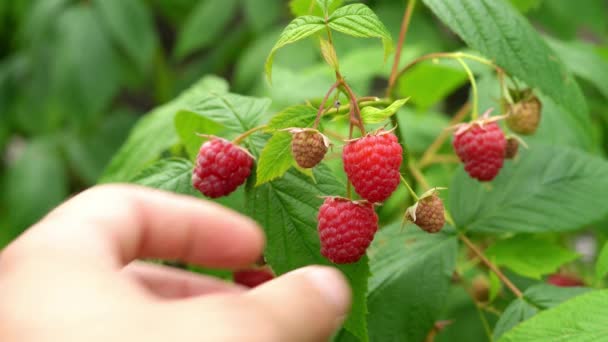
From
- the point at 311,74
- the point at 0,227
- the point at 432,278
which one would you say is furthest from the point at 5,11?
the point at 432,278

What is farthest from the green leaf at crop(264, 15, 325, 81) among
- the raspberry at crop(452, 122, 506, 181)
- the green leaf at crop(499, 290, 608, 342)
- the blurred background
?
the blurred background

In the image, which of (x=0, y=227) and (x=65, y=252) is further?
(x=0, y=227)

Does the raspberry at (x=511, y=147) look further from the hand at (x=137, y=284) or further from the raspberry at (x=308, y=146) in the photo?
Result: the hand at (x=137, y=284)

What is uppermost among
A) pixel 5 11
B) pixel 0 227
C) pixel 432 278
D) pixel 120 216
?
pixel 120 216

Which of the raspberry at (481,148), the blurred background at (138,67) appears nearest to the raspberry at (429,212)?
the raspberry at (481,148)

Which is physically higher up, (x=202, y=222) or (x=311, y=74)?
(x=202, y=222)

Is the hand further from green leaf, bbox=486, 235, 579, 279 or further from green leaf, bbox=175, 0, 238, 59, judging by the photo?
green leaf, bbox=175, 0, 238, 59

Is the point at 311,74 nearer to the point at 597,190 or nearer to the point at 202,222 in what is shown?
the point at 597,190
